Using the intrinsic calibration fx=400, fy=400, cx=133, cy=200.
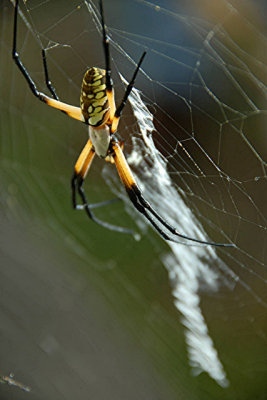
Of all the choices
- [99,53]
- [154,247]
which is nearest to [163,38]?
[99,53]

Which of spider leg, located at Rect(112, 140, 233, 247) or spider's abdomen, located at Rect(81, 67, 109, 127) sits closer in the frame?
spider's abdomen, located at Rect(81, 67, 109, 127)

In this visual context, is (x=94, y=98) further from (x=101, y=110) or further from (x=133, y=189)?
(x=133, y=189)

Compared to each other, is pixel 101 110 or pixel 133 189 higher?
pixel 101 110

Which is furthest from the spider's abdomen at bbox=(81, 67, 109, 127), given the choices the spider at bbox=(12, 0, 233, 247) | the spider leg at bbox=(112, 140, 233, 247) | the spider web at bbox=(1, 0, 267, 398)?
the spider leg at bbox=(112, 140, 233, 247)

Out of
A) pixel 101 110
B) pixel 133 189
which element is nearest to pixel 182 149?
pixel 133 189

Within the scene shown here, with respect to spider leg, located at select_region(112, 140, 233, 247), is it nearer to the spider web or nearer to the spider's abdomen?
the spider web

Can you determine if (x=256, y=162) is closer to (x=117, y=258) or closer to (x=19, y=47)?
(x=117, y=258)
